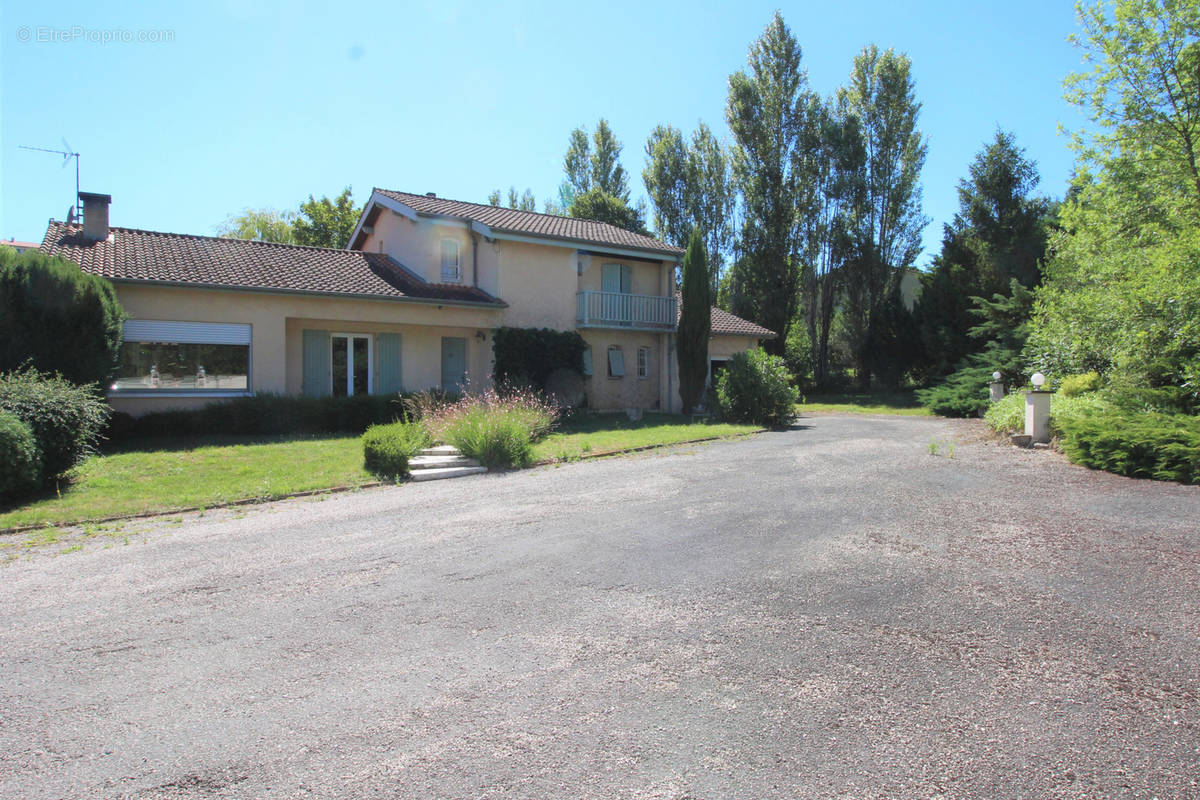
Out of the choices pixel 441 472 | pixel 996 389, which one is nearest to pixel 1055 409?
pixel 996 389

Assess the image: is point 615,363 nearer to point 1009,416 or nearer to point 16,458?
point 1009,416

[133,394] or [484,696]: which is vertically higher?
[133,394]

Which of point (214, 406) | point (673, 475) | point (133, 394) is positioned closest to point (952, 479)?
point (673, 475)

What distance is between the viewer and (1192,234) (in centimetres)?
1266

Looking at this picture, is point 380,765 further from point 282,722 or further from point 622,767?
point 622,767

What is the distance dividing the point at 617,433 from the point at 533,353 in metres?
4.84

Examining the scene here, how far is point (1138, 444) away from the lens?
966cm

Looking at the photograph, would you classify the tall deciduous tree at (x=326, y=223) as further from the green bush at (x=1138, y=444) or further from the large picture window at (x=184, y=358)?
the green bush at (x=1138, y=444)

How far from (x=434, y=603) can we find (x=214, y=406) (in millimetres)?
11925

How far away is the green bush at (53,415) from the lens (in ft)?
30.2

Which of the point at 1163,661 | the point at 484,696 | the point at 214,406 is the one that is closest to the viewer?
the point at 484,696

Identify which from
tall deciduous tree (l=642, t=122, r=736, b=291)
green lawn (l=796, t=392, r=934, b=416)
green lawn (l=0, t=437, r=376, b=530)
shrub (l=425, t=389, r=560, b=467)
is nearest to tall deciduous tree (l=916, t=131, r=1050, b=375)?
green lawn (l=796, t=392, r=934, b=416)

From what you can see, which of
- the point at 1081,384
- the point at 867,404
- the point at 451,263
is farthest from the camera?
the point at 867,404

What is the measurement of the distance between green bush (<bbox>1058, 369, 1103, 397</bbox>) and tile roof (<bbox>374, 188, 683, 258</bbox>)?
11593 mm
